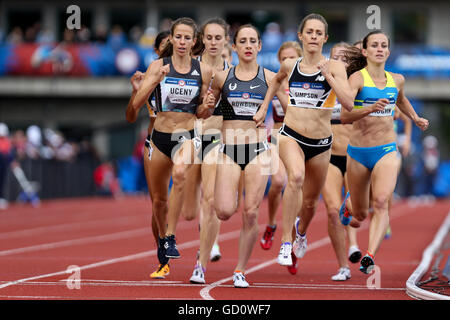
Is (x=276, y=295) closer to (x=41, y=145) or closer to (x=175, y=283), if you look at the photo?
(x=175, y=283)

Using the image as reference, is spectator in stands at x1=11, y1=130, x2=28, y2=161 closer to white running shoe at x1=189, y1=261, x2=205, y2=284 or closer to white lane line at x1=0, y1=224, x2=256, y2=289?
white lane line at x1=0, y1=224, x2=256, y2=289

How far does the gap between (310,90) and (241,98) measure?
0.71 meters

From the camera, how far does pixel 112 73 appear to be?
3881 centimetres

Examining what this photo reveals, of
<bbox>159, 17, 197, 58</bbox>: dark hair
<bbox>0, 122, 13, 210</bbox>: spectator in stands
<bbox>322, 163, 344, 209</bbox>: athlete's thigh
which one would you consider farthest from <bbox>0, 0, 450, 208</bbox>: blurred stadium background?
<bbox>159, 17, 197, 58</bbox>: dark hair

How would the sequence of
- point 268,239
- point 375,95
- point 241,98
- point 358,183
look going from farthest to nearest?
point 268,239 < point 358,183 < point 375,95 < point 241,98

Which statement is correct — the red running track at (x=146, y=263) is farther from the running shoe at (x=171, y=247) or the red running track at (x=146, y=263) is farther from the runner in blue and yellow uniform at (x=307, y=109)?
the runner in blue and yellow uniform at (x=307, y=109)

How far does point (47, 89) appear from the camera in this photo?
39.6 m

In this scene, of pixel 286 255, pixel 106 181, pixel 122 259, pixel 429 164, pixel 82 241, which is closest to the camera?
pixel 286 255

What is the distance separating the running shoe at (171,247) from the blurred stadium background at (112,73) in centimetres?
1782

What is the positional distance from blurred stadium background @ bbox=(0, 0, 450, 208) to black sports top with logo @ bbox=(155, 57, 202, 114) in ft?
58.4

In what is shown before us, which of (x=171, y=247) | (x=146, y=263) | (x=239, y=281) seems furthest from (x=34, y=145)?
(x=239, y=281)

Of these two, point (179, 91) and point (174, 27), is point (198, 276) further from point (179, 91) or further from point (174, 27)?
point (174, 27)

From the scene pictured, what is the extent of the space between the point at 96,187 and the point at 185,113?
24.8m
